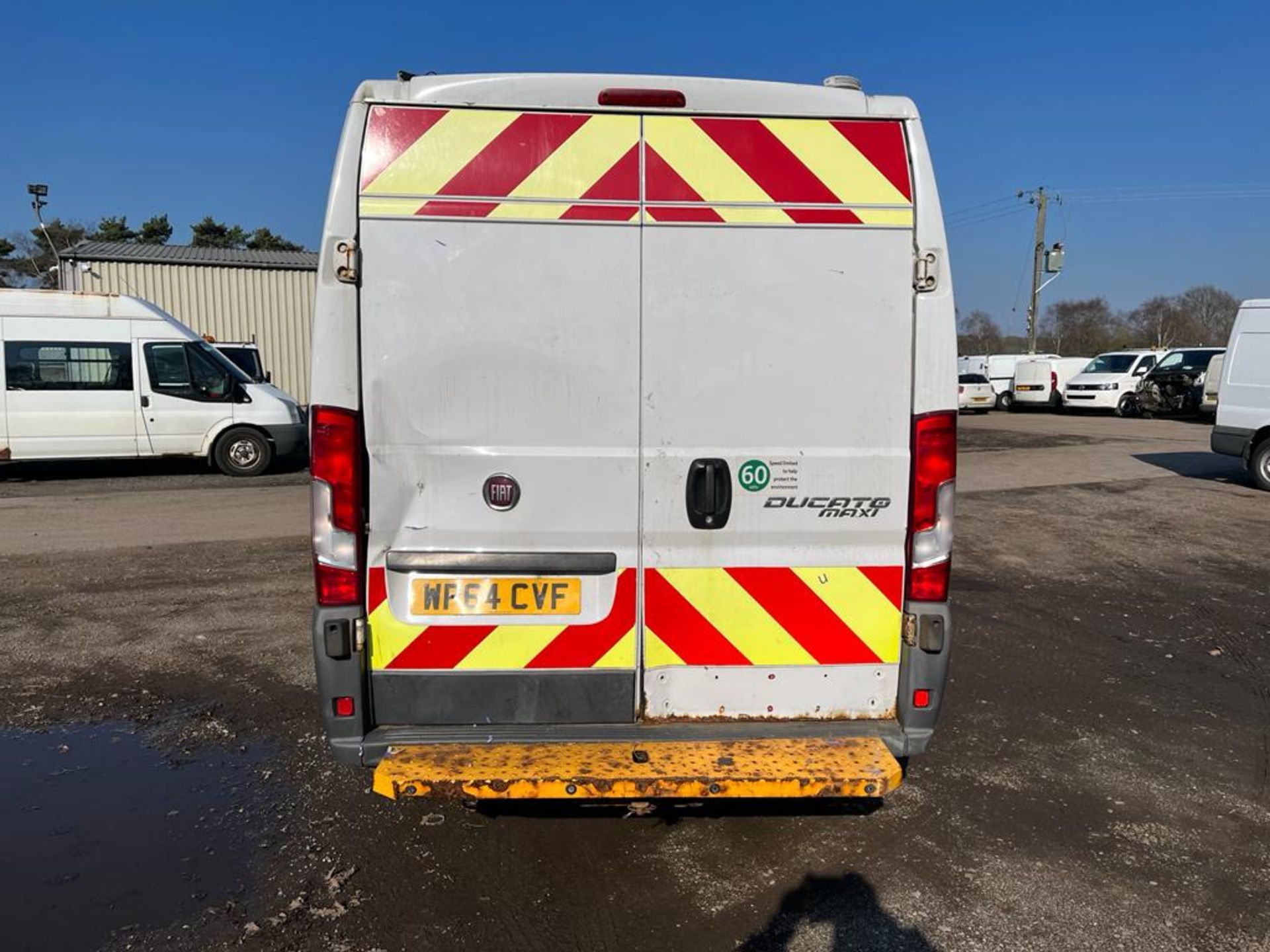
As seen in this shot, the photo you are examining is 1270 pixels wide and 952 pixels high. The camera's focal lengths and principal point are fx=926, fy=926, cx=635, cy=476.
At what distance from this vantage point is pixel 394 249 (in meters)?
3.08

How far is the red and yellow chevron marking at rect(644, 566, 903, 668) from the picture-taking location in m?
3.30

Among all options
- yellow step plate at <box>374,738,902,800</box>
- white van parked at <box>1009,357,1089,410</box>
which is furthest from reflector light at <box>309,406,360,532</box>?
white van parked at <box>1009,357,1089,410</box>

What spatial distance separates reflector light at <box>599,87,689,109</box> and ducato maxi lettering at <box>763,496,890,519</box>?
1399 millimetres

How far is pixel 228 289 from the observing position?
80.3ft

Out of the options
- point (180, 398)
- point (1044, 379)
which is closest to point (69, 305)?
point (180, 398)

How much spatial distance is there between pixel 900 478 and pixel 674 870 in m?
1.67

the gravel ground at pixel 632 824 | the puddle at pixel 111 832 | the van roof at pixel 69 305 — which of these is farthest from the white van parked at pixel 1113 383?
the puddle at pixel 111 832

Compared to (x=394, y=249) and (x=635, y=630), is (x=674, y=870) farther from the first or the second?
(x=394, y=249)

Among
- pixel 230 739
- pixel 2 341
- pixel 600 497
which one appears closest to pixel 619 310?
pixel 600 497

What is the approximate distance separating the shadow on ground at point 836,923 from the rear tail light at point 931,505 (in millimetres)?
1080

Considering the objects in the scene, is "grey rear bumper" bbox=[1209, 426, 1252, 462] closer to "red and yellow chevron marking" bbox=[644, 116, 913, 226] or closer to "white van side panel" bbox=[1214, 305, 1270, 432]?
"white van side panel" bbox=[1214, 305, 1270, 432]

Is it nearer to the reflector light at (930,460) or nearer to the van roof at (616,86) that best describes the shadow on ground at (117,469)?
the van roof at (616,86)

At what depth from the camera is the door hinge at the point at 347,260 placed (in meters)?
3.05

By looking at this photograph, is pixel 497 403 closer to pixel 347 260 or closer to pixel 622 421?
pixel 622 421
